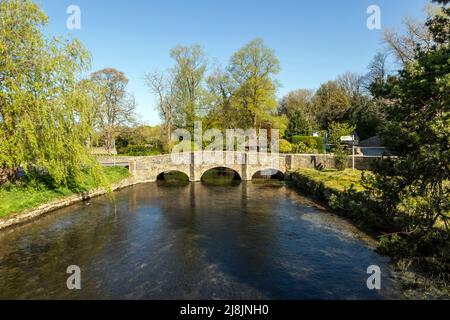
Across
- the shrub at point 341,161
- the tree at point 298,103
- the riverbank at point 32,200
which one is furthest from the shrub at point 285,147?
the riverbank at point 32,200

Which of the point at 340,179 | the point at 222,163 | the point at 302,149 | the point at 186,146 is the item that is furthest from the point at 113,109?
the point at 340,179

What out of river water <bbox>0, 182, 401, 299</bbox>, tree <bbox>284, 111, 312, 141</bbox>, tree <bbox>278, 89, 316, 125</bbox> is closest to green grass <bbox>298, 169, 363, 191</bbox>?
river water <bbox>0, 182, 401, 299</bbox>

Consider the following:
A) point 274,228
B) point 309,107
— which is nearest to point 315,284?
point 274,228

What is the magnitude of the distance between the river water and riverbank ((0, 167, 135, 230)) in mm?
779

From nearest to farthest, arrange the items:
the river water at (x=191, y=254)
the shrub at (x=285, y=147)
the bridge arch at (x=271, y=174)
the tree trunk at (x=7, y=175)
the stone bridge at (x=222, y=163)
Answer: the river water at (x=191, y=254) → the tree trunk at (x=7, y=175) → the stone bridge at (x=222, y=163) → the bridge arch at (x=271, y=174) → the shrub at (x=285, y=147)

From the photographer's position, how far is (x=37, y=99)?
18516mm

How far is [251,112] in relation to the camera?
143 ft

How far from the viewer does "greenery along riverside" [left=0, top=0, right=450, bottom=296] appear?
25.0ft

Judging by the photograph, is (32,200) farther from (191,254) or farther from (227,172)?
(227,172)

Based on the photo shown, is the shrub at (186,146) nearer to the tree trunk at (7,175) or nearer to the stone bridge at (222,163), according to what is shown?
the stone bridge at (222,163)

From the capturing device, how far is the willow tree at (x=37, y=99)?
17844mm

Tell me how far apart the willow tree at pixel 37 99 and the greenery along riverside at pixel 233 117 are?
0.20 feet
